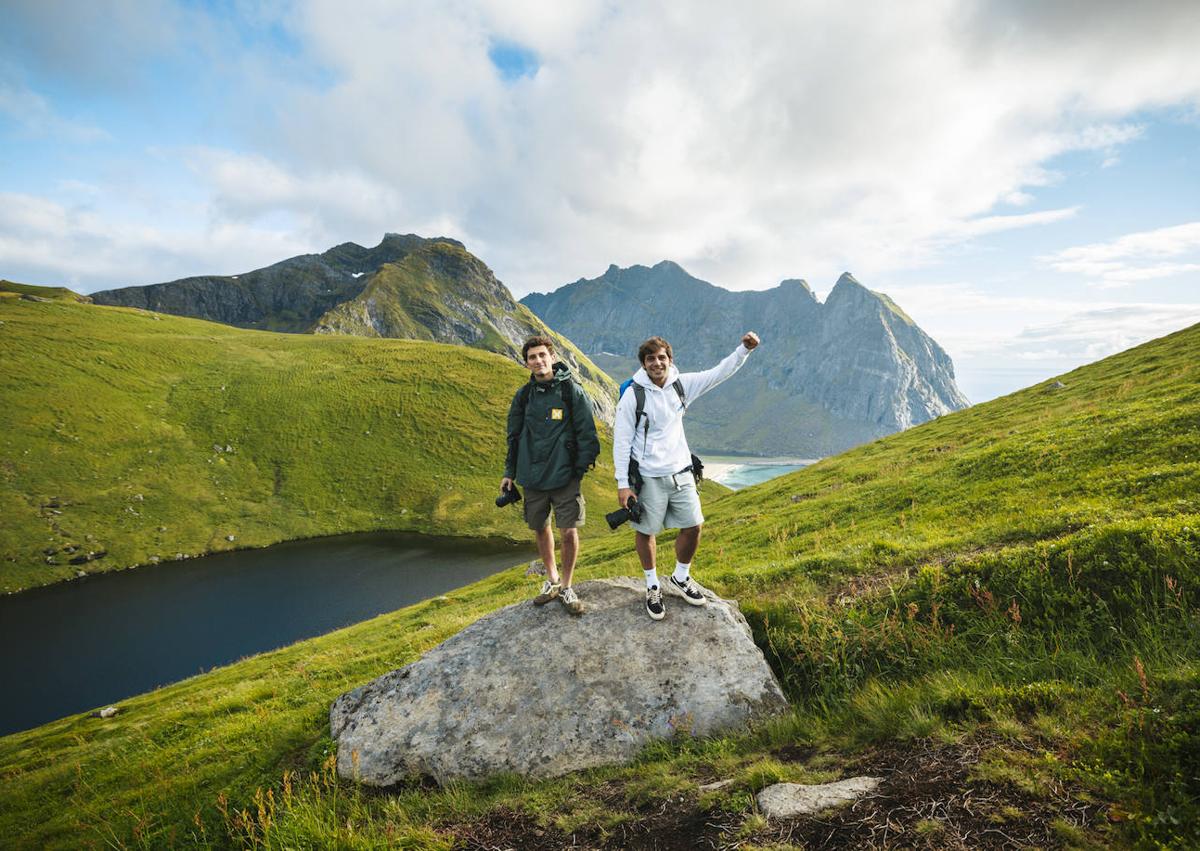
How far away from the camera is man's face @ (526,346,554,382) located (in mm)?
9430

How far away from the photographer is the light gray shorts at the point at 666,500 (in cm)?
854

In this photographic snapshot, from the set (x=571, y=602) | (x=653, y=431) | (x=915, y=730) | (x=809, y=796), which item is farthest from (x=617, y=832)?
(x=653, y=431)

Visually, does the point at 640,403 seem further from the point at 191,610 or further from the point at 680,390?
the point at 191,610

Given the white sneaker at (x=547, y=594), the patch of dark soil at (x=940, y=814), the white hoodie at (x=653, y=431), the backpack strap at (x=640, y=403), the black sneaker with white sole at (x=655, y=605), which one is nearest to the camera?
the patch of dark soil at (x=940, y=814)

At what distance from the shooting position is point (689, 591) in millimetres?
9094

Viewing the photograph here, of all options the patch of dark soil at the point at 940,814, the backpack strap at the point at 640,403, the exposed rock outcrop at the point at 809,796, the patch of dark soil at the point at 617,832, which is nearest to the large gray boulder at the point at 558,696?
the patch of dark soil at the point at 617,832

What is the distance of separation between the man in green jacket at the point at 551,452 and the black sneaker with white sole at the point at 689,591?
1875mm

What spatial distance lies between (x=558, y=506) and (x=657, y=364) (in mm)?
3302

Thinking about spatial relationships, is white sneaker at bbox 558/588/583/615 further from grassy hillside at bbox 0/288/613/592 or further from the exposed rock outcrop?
grassy hillside at bbox 0/288/613/592

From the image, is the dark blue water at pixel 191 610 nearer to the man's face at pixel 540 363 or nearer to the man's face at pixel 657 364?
the man's face at pixel 540 363

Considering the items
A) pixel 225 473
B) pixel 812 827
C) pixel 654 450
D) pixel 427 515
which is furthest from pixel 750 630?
pixel 225 473

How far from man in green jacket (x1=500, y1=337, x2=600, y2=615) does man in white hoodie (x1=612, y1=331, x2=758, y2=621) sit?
946 millimetres

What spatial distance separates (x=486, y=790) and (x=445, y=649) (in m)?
2.72

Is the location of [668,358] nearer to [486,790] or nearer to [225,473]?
[486,790]
